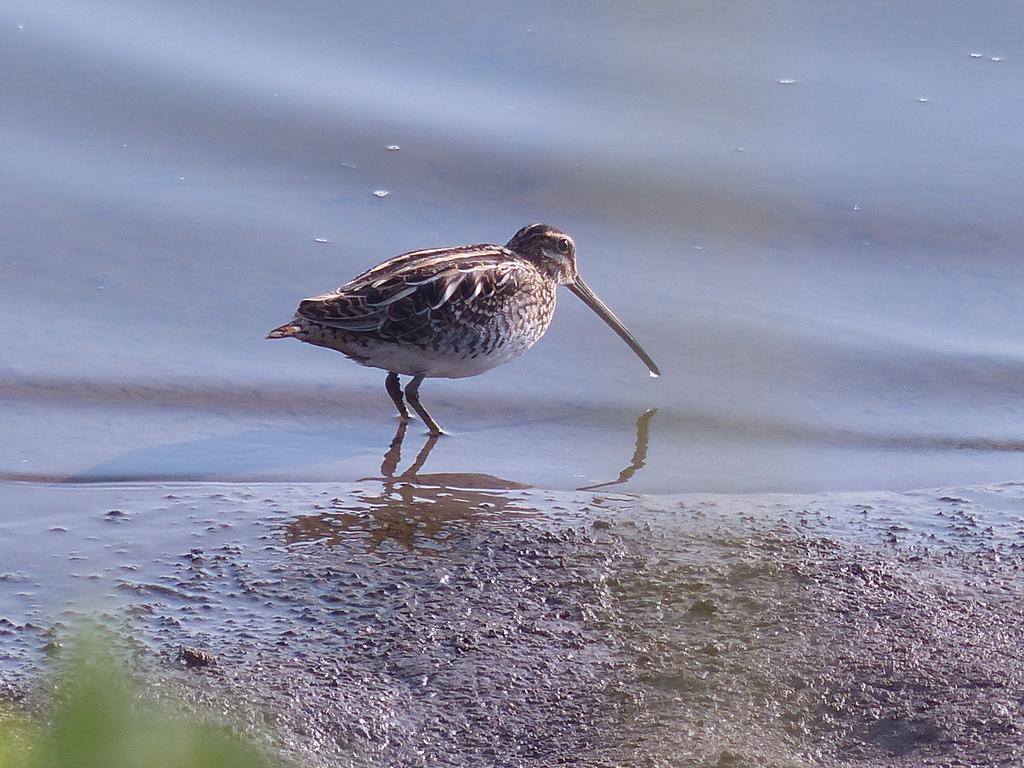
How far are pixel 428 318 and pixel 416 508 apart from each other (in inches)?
50.4

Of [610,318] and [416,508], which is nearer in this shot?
[416,508]

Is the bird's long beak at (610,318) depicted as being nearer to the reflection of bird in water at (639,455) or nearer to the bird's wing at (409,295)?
the reflection of bird in water at (639,455)

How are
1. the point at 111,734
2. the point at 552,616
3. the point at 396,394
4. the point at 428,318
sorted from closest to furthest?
1. the point at 111,734
2. the point at 552,616
3. the point at 428,318
4. the point at 396,394

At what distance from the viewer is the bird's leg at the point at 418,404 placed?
6195mm

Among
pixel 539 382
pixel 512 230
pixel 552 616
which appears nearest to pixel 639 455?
pixel 539 382

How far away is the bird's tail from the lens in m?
6.09

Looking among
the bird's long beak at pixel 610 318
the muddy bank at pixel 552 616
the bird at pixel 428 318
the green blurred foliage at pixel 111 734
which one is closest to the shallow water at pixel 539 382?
the muddy bank at pixel 552 616

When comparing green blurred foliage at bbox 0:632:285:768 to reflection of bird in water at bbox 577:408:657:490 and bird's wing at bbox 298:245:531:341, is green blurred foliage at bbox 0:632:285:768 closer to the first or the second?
reflection of bird in water at bbox 577:408:657:490

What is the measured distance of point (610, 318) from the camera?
7.02 metres

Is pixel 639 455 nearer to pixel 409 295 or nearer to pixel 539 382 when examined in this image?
pixel 539 382

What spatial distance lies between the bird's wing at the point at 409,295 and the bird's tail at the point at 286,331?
7 centimetres

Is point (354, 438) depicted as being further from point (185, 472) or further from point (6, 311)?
point (6, 311)

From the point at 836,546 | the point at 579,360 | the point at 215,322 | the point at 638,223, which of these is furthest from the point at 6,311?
the point at 836,546

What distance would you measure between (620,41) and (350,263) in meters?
2.81
